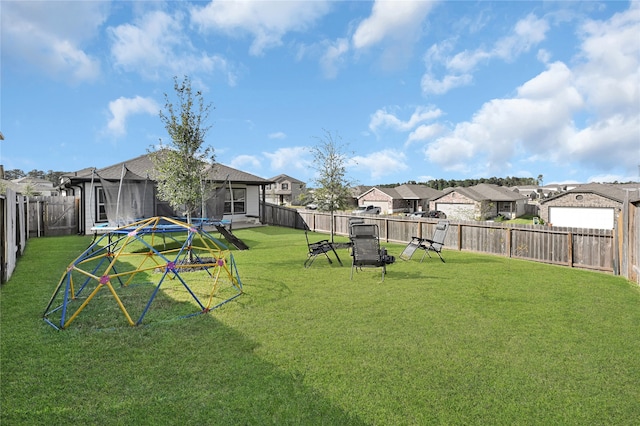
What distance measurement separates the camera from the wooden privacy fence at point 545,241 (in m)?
8.79

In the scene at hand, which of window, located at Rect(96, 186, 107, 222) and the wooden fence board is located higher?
window, located at Rect(96, 186, 107, 222)

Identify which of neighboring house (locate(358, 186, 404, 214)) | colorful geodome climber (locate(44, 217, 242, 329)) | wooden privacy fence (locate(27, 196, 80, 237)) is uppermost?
neighboring house (locate(358, 186, 404, 214))

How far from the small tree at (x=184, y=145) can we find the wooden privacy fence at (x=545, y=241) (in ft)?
29.2

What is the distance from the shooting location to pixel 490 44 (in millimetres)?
13570

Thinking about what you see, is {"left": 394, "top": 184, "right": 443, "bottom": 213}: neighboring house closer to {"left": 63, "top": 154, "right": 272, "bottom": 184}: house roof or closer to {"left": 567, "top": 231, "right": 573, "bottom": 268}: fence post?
{"left": 63, "top": 154, "right": 272, "bottom": 184}: house roof

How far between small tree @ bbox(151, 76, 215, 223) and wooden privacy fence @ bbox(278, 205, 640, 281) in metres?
8.90

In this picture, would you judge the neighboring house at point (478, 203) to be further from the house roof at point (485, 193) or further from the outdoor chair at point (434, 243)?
the outdoor chair at point (434, 243)

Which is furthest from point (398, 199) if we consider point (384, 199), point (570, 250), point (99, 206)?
point (570, 250)

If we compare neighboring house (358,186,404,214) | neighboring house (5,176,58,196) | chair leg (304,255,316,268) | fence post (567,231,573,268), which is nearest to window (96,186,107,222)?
chair leg (304,255,316,268)

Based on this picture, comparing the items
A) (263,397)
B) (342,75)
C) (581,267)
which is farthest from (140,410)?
(342,75)

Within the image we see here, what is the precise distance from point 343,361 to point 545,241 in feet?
31.3

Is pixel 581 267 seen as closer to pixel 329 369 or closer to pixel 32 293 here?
pixel 329 369

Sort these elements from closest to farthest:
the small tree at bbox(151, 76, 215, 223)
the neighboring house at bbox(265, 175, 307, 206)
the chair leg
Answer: the chair leg
the small tree at bbox(151, 76, 215, 223)
the neighboring house at bbox(265, 175, 307, 206)

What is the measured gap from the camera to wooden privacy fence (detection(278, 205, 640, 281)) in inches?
346
